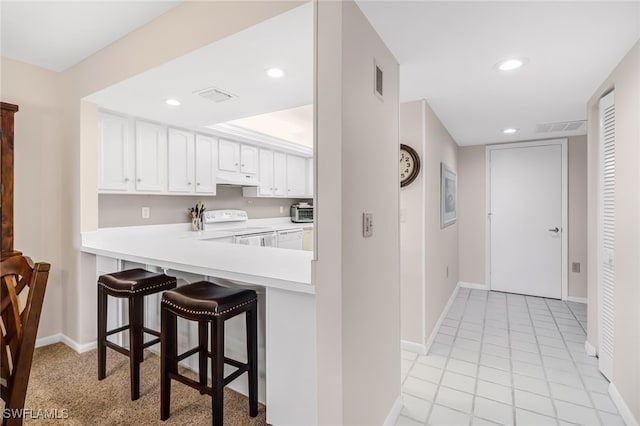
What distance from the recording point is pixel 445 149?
3.65 m

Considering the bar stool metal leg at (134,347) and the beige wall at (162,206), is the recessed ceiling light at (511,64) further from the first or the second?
the beige wall at (162,206)

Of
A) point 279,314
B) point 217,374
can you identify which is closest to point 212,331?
point 217,374

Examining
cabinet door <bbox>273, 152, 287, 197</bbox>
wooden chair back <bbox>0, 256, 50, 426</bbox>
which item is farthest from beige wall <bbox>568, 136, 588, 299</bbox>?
wooden chair back <bbox>0, 256, 50, 426</bbox>

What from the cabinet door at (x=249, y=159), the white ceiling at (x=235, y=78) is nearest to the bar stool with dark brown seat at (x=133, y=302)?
the white ceiling at (x=235, y=78)

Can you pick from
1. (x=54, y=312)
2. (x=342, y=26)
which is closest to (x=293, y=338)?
(x=342, y=26)

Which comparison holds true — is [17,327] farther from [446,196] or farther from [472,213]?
[472,213]

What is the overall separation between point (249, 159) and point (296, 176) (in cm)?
118

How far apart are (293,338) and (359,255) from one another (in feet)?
1.80

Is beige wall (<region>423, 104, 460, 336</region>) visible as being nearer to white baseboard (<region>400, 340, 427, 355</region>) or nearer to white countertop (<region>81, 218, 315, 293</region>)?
white baseboard (<region>400, 340, 427, 355</region>)

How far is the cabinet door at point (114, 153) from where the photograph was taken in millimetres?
2822

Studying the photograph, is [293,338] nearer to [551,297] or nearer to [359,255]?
[359,255]

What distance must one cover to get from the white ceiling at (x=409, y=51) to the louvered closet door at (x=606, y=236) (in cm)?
33

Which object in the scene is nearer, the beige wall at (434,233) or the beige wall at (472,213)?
the beige wall at (434,233)

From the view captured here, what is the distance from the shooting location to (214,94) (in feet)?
7.97
